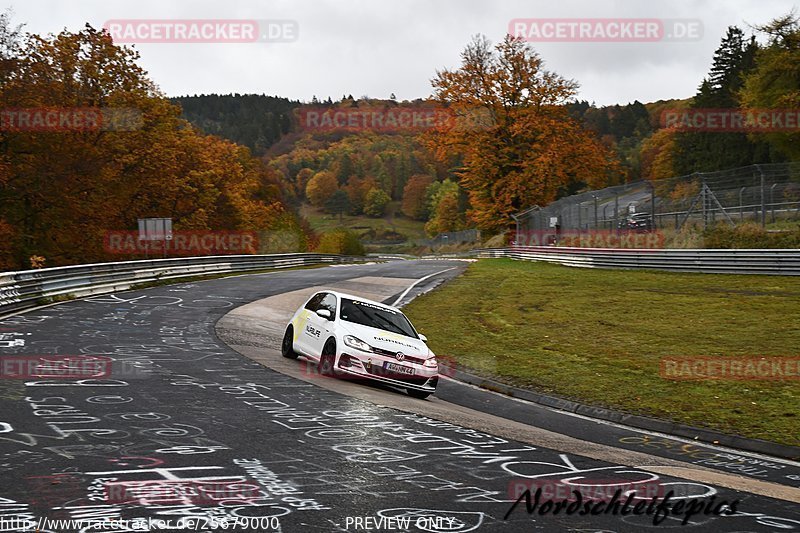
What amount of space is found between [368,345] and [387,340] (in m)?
0.42

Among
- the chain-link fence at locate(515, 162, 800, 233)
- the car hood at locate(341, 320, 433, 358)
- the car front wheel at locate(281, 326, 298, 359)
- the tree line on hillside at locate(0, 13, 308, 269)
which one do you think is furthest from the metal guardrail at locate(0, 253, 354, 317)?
the chain-link fence at locate(515, 162, 800, 233)

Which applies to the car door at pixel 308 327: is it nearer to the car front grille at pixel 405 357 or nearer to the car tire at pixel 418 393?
the car front grille at pixel 405 357

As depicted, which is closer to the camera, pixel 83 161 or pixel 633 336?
pixel 633 336

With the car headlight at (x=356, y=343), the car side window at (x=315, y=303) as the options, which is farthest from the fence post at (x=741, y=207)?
the car headlight at (x=356, y=343)

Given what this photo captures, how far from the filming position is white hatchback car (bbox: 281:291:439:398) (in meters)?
12.4

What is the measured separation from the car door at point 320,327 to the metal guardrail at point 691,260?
18.8m

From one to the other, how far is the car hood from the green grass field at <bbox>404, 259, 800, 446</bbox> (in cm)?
178

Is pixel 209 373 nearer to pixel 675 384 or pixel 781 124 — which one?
pixel 675 384

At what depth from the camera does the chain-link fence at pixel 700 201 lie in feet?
88.2

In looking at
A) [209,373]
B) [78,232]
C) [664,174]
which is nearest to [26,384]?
[209,373]

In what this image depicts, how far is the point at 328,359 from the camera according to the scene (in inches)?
509

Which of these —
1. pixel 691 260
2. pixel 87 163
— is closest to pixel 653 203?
pixel 691 260

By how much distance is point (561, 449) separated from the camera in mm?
8391

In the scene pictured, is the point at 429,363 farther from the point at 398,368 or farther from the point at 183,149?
the point at 183,149
